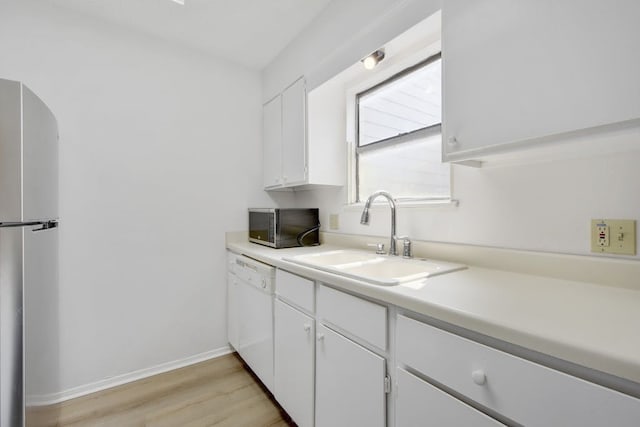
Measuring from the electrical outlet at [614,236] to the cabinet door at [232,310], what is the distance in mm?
1965

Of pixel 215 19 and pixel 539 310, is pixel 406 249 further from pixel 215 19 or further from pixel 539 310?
pixel 215 19

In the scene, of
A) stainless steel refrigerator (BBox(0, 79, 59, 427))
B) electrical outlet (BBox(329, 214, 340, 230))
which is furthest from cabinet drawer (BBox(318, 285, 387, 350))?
stainless steel refrigerator (BBox(0, 79, 59, 427))

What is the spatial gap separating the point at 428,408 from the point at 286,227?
1.42 metres

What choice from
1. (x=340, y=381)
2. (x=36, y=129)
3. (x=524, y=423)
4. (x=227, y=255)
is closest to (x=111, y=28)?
(x=36, y=129)

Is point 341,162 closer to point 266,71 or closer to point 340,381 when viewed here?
point 266,71

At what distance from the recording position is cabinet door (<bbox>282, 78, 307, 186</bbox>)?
6.55 feet

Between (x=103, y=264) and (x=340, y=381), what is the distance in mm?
1703

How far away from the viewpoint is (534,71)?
2.73ft

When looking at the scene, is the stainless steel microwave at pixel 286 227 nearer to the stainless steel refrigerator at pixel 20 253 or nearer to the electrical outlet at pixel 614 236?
the stainless steel refrigerator at pixel 20 253

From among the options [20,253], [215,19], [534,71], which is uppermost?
[215,19]

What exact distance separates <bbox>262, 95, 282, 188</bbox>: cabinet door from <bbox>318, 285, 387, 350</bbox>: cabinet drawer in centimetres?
126

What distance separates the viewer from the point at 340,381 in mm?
1136

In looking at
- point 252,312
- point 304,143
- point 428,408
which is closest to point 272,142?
point 304,143

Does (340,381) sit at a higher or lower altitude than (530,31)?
lower
